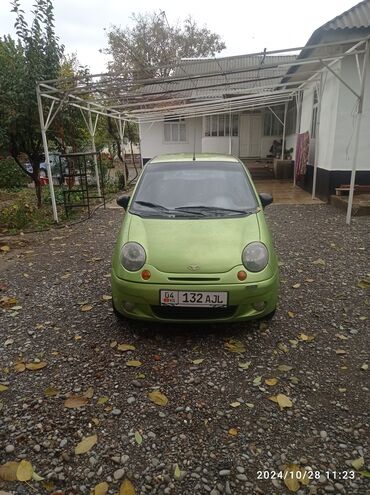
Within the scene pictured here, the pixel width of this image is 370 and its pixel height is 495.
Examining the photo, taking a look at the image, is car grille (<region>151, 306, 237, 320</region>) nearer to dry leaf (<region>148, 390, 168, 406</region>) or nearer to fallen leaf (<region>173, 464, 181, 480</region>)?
dry leaf (<region>148, 390, 168, 406</region>)

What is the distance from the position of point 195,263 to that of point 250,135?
16.2 metres

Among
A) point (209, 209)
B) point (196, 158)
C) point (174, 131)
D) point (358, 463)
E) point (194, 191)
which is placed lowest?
point (358, 463)

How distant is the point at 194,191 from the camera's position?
3.84 m

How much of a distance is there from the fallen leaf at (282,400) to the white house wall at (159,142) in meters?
17.3

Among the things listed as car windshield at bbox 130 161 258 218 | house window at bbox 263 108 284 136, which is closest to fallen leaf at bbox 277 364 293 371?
car windshield at bbox 130 161 258 218

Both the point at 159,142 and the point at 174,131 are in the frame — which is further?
the point at 159,142

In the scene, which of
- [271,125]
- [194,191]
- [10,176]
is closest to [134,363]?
[194,191]

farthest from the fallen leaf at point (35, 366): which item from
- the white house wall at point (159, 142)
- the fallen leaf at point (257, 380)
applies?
the white house wall at point (159, 142)

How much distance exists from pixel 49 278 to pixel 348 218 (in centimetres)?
562

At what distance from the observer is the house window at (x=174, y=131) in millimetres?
18641

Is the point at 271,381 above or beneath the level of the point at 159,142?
beneath

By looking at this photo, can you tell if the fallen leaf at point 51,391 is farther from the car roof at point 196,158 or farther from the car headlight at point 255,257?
the car roof at point 196,158

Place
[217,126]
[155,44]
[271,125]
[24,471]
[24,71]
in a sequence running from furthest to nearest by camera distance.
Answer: [155,44] → [271,125] → [217,126] → [24,71] → [24,471]

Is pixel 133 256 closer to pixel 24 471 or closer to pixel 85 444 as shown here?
pixel 85 444
